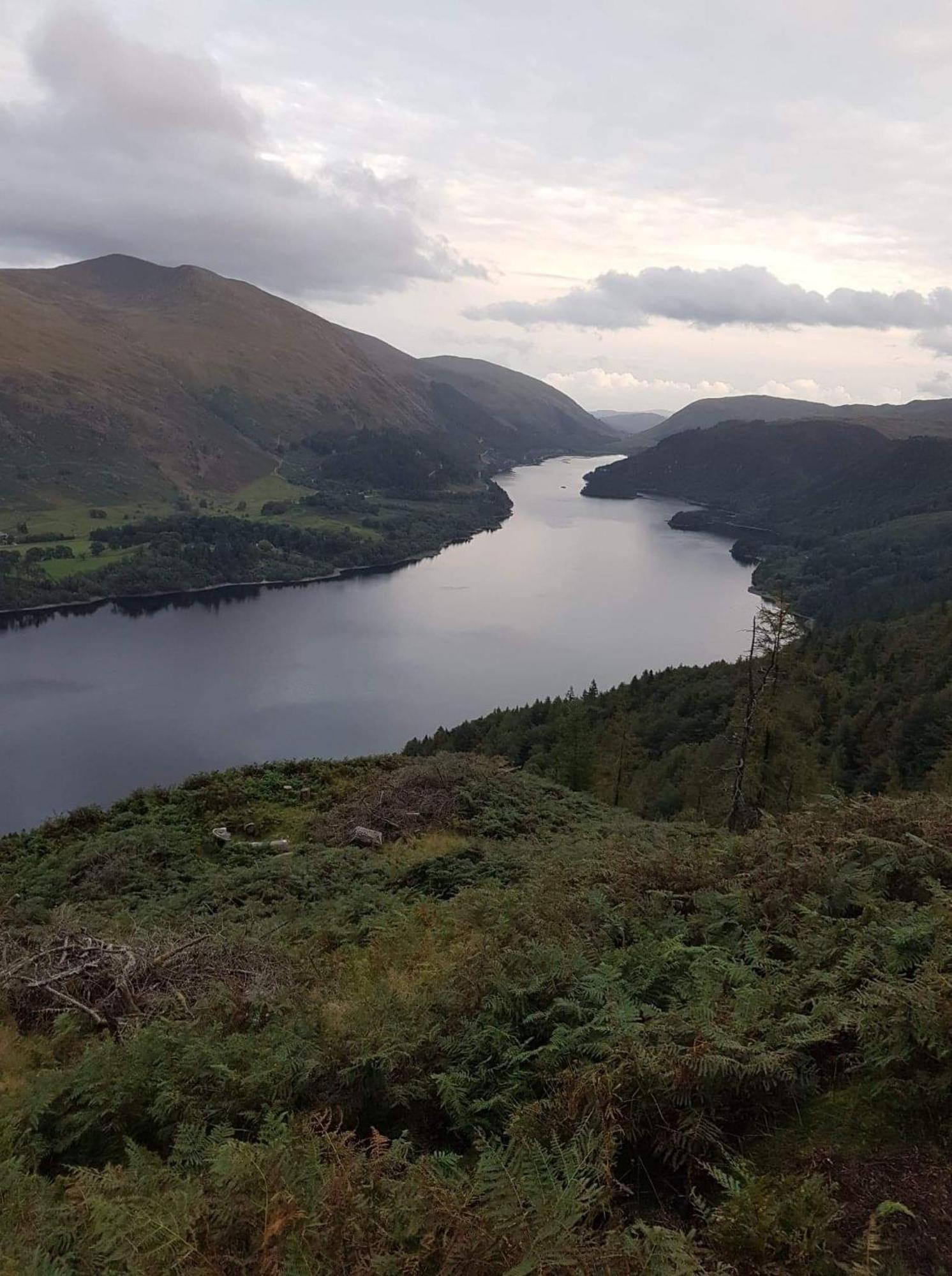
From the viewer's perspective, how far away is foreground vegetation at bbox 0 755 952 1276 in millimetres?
3902

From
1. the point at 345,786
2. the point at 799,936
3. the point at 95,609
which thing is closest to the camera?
the point at 799,936

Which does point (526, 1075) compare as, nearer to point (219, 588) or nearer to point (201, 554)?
point (219, 588)

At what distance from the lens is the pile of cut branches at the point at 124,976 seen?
9.35 meters

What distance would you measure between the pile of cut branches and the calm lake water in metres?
55.1

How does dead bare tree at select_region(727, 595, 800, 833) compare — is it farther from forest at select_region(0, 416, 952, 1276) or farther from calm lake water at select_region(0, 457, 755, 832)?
calm lake water at select_region(0, 457, 755, 832)

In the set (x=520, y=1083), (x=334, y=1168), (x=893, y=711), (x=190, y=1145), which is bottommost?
(x=893, y=711)

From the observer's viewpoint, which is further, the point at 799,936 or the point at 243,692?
the point at 243,692

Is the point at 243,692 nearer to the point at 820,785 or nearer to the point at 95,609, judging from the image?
the point at 95,609

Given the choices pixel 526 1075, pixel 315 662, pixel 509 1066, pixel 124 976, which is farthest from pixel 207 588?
pixel 526 1075

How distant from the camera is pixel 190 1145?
563 cm

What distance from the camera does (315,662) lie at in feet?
327

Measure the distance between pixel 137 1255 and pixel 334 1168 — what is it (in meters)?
1.08

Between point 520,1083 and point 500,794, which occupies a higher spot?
point 520,1083

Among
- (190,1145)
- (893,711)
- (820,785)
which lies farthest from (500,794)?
(893,711)
